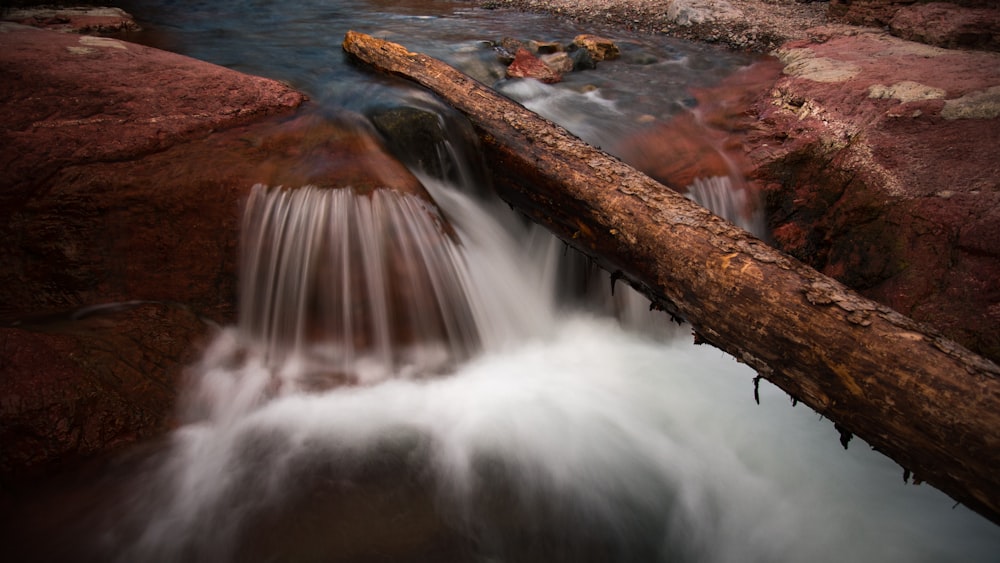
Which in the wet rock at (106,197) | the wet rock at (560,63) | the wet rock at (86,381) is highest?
the wet rock at (560,63)

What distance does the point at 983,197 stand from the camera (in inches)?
114

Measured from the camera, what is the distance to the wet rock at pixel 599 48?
6734mm

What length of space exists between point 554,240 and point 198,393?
8.48ft

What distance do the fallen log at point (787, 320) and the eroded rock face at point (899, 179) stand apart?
61.9 inches

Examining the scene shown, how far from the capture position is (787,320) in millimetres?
1938

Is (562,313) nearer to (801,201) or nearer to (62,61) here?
(801,201)

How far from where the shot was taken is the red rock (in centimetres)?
604

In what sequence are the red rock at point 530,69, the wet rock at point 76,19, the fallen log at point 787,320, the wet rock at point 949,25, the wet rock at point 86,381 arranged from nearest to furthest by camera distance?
the fallen log at point 787,320 < the wet rock at point 86,381 < the wet rock at point 949,25 < the wet rock at point 76,19 < the red rock at point 530,69

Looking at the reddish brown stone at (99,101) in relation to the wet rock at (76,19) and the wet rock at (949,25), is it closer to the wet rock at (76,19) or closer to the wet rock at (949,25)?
the wet rock at (76,19)

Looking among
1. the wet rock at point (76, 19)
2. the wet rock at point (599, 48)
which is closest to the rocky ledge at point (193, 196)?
the wet rock at point (76, 19)

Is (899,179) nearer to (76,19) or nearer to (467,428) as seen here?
(467,428)

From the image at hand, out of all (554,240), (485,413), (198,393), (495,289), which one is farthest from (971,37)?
(198,393)

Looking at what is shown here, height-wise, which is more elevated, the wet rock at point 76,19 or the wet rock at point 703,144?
the wet rock at point 76,19

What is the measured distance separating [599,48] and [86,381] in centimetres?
669
